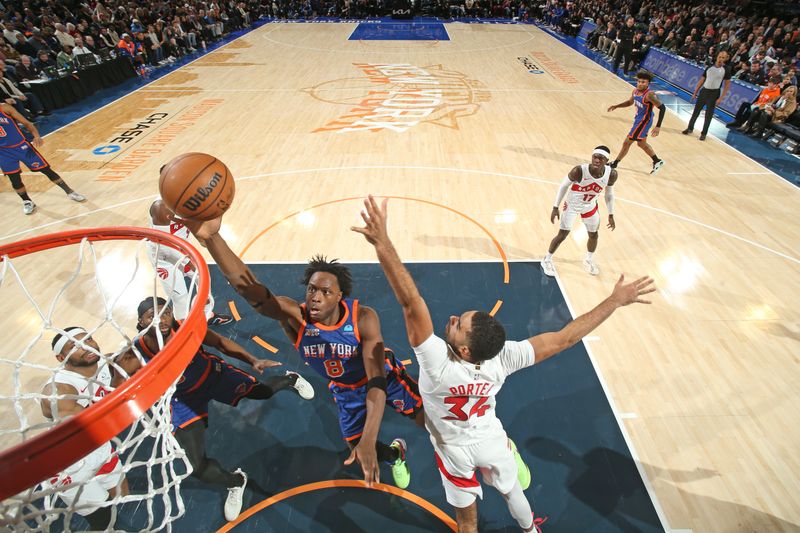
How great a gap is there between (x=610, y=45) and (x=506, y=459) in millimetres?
19016

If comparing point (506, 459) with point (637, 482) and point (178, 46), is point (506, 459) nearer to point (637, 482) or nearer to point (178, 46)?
point (637, 482)

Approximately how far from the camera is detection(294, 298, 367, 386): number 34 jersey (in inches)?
112

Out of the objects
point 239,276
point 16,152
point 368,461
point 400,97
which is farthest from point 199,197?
point 400,97

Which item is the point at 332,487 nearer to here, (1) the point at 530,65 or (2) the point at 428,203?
(2) the point at 428,203

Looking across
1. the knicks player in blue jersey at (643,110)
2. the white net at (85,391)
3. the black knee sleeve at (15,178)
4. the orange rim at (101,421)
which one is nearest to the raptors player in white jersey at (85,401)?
the white net at (85,391)

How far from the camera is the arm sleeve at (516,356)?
252 cm

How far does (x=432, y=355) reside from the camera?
7.66ft

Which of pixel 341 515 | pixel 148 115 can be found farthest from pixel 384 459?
pixel 148 115

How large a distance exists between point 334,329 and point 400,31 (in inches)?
870

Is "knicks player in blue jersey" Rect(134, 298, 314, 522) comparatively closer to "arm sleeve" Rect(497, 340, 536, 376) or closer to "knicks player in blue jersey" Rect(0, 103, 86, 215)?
"arm sleeve" Rect(497, 340, 536, 376)

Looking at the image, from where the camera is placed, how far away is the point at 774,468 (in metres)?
3.59

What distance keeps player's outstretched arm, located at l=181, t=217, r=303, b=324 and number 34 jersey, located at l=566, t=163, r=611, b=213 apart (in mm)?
3768

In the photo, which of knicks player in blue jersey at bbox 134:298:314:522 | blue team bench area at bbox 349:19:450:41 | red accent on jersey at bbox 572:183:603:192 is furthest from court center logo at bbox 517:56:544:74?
knicks player in blue jersey at bbox 134:298:314:522

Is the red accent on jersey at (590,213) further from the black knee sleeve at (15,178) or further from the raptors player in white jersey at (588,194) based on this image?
the black knee sleeve at (15,178)
